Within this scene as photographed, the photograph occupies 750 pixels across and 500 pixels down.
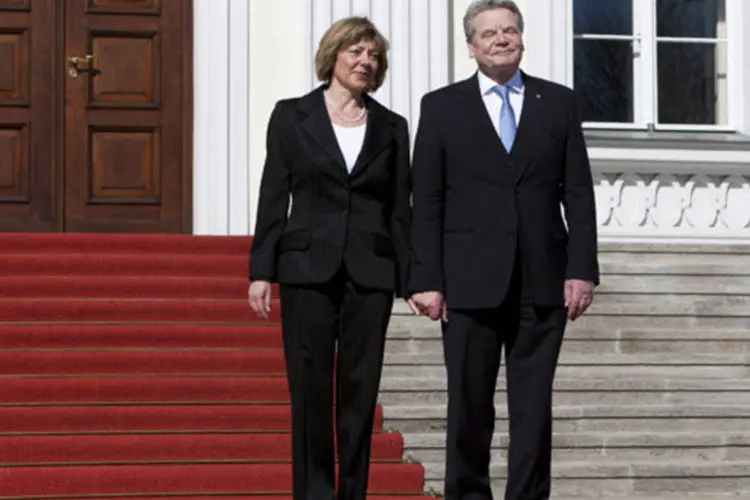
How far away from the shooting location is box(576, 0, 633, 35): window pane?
10297 millimetres

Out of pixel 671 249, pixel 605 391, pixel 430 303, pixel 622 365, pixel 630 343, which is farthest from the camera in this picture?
pixel 671 249

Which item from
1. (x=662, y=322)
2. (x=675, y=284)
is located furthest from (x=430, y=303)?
(x=675, y=284)

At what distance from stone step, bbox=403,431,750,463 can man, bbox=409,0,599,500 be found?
73.0 inches

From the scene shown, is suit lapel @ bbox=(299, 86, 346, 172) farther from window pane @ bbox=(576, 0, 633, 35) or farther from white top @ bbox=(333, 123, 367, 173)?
window pane @ bbox=(576, 0, 633, 35)

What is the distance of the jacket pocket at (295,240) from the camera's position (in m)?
5.38

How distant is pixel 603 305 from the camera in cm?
885

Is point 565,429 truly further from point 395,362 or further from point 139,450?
point 139,450

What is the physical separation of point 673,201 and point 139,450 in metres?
4.00

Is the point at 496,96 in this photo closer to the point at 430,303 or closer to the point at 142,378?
the point at 430,303

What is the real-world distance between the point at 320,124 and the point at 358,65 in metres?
0.22

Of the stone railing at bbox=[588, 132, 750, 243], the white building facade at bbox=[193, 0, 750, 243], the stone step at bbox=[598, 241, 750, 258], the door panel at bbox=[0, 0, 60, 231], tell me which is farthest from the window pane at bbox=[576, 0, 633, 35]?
the door panel at bbox=[0, 0, 60, 231]

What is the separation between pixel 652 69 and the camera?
405 inches

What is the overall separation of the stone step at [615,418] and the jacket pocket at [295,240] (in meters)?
2.14

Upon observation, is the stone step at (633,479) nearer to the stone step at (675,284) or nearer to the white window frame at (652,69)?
the stone step at (675,284)
